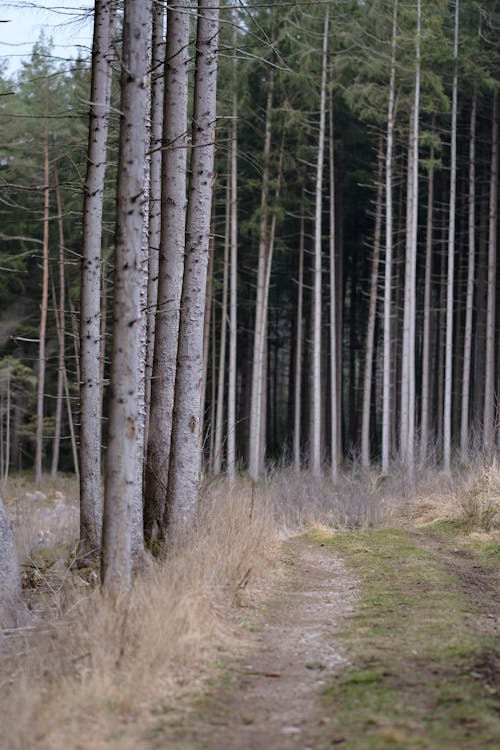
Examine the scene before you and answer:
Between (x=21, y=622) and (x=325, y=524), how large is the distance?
6.31 metres

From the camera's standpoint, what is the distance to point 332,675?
16.0ft

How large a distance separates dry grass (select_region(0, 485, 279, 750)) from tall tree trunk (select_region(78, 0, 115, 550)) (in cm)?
267

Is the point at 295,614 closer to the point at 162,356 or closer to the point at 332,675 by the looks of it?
the point at 332,675

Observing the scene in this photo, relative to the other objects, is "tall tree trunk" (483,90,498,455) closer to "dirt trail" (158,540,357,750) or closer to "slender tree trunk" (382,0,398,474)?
"slender tree trunk" (382,0,398,474)

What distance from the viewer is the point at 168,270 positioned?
28.1 feet

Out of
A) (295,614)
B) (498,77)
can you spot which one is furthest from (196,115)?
(498,77)

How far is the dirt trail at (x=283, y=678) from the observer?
3963mm

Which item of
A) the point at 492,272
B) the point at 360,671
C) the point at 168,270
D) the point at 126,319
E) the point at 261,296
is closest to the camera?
the point at 360,671

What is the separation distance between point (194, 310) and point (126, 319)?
2136 millimetres

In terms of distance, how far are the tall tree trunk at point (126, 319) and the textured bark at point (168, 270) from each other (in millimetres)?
2128

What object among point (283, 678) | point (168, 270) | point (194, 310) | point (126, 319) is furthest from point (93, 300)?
point (283, 678)

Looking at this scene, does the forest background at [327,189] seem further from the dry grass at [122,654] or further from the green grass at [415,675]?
the dry grass at [122,654]

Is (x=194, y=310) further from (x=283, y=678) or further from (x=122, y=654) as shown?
(x=283, y=678)

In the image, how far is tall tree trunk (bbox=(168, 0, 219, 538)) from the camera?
780 centimetres
